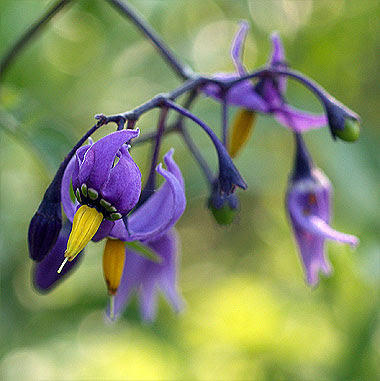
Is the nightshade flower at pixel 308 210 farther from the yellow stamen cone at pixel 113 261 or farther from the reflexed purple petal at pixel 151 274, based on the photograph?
the yellow stamen cone at pixel 113 261

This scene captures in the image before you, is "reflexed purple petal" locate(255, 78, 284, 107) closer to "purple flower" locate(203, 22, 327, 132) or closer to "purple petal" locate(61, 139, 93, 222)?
"purple flower" locate(203, 22, 327, 132)

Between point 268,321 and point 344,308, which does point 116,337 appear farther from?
point 344,308

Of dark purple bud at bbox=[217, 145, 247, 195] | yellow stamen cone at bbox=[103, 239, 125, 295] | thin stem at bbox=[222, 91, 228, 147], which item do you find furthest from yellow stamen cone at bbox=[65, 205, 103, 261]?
thin stem at bbox=[222, 91, 228, 147]

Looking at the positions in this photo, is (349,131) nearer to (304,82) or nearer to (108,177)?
(304,82)

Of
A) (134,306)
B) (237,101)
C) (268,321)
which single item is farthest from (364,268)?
(134,306)

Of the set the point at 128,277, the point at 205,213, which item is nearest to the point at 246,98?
the point at 128,277

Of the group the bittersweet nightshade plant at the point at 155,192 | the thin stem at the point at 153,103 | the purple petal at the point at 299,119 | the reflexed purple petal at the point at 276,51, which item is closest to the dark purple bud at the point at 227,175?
the bittersweet nightshade plant at the point at 155,192
